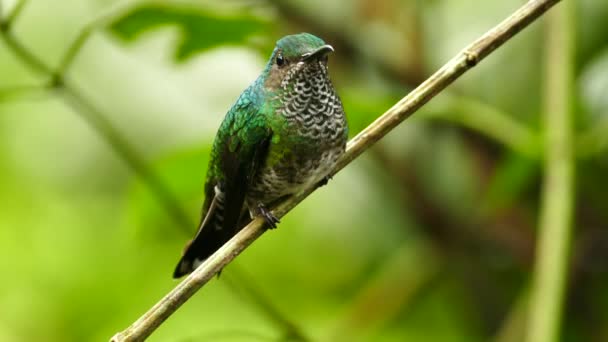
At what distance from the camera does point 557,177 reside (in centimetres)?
254

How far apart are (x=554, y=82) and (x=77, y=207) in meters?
2.64

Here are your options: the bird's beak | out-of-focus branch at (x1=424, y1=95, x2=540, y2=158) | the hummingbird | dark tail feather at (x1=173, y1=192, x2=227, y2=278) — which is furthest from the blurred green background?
the bird's beak

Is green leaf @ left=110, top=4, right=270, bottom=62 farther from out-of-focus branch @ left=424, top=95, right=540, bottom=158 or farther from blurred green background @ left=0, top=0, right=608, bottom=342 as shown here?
blurred green background @ left=0, top=0, right=608, bottom=342

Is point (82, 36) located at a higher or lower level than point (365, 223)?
higher

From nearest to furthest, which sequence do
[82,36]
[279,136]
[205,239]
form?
[82,36] < [279,136] < [205,239]

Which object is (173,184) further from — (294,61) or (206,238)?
(294,61)

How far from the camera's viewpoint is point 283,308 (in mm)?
3840

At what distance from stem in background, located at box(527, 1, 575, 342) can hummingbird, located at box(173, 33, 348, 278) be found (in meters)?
0.60

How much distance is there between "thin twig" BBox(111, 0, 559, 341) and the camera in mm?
1728

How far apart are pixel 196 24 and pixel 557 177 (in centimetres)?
108

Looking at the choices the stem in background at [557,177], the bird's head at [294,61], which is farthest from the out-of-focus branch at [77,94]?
the stem in background at [557,177]

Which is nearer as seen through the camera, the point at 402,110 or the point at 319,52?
the point at 402,110

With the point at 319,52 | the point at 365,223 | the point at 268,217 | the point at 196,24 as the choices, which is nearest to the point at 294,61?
the point at 319,52

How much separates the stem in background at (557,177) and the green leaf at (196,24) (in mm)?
836
